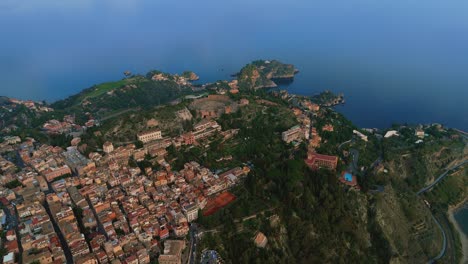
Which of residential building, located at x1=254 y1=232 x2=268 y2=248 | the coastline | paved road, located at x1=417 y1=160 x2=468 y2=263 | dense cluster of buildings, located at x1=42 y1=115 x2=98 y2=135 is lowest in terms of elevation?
the coastline

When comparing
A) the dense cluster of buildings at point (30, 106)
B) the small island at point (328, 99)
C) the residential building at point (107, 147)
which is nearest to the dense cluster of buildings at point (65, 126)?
the residential building at point (107, 147)

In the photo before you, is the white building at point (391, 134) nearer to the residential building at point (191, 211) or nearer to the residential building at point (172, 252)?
the residential building at point (191, 211)

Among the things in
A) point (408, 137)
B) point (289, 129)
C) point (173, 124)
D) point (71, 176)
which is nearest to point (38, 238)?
point (71, 176)

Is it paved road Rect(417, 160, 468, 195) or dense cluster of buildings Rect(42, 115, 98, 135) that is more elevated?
dense cluster of buildings Rect(42, 115, 98, 135)

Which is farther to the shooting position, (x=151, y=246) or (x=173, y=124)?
(x=173, y=124)

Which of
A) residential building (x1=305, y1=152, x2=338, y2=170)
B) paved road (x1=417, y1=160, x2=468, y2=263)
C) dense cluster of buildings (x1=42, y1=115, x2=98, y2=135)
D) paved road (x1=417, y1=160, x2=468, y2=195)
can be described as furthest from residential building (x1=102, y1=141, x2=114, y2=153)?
paved road (x1=417, y1=160, x2=468, y2=195)

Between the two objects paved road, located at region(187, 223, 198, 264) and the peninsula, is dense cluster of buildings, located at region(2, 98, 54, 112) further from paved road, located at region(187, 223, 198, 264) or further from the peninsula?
paved road, located at region(187, 223, 198, 264)

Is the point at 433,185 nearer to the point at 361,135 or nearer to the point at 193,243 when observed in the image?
the point at 361,135

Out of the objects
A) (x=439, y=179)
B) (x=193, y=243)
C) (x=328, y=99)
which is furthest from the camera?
(x=328, y=99)

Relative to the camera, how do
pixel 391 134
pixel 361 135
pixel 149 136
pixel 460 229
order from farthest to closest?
pixel 391 134 < pixel 361 135 < pixel 149 136 < pixel 460 229

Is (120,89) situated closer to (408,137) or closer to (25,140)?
(25,140)

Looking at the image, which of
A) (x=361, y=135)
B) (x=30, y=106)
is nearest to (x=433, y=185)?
(x=361, y=135)
